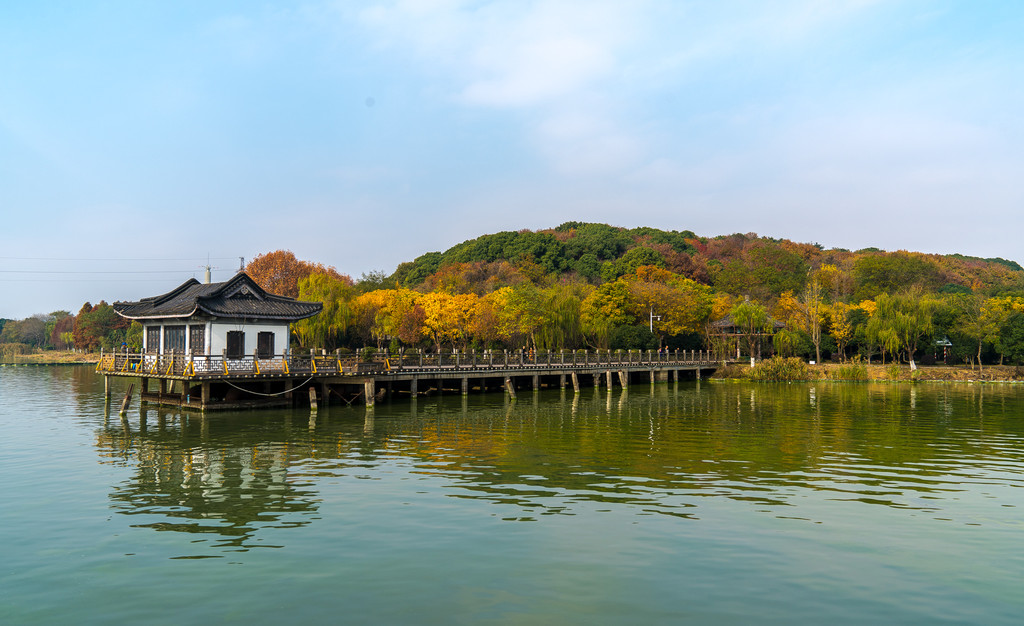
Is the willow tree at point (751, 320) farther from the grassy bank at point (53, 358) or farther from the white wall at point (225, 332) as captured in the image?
the grassy bank at point (53, 358)

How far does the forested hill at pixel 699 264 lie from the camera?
85.8m

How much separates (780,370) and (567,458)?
1667 inches

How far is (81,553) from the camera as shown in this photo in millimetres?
10141

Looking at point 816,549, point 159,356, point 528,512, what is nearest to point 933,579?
point 816,549

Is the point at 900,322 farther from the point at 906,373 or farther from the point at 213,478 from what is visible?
the point at 213,478

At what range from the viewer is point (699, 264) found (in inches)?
3821

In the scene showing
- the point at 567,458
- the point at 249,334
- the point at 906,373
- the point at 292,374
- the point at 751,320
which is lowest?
the point at 567,458

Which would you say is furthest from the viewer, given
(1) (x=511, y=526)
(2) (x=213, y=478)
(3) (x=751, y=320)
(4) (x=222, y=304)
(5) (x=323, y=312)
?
(3) (x=751, y=320)

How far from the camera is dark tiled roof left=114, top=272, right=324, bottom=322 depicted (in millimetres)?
30188

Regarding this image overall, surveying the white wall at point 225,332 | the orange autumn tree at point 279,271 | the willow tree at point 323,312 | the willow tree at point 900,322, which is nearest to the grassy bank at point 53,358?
the orange autumn tree at point 279,271

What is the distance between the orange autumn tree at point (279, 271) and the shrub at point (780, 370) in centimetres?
4305

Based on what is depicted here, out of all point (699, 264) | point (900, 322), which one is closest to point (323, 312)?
point (900, 322)

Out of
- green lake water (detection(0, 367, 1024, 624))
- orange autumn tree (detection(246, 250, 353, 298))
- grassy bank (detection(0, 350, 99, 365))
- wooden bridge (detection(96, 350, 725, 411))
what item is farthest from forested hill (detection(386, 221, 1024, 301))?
green lake water (detection(0, 367, 1024, 624))

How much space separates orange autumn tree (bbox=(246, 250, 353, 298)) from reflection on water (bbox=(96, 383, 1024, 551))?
137 feet
